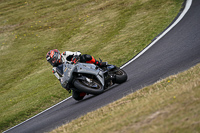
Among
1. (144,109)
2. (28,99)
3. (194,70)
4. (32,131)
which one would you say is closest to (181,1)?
(28,99)

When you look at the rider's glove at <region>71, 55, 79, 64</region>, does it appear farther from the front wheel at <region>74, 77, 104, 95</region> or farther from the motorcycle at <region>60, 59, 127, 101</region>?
the front wheel at <region>74, 77, 104, 95</region>

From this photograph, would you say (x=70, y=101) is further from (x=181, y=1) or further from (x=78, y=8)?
(x=78, y=8)

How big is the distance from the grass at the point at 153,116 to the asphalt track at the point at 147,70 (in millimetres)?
1208

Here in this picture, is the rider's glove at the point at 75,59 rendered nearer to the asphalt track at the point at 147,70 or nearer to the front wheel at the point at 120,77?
the asphalt track at the point at 147,70

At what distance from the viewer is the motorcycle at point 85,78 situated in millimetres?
8688

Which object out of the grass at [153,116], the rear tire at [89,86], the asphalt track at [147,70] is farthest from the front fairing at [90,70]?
the grass at [153,116]

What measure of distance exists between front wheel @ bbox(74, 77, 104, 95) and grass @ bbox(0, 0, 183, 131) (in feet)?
11.9

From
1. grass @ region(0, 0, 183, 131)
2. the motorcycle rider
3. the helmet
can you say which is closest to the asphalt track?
the motorcycle rider

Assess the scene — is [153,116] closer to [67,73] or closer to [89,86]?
[89,86]

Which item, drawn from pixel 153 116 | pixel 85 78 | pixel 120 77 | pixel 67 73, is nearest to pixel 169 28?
pixel 120 77

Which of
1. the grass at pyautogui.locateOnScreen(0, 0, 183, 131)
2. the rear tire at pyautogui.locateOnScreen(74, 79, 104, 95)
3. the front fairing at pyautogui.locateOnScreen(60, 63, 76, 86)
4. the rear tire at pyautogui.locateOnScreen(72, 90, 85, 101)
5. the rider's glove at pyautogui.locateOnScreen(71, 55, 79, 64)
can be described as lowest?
the grass at pyautogui.locateOnScreen(0, 0, 183, 131)

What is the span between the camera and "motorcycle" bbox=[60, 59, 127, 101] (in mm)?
8688

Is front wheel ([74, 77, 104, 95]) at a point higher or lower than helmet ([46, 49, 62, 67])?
lower

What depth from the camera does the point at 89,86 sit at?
8.71 m
